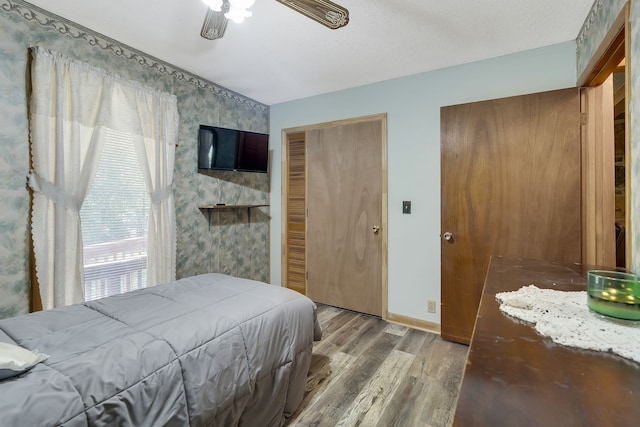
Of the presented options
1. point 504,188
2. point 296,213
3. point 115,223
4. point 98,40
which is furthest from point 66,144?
point 504,188

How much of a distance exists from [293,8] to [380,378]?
231 cm

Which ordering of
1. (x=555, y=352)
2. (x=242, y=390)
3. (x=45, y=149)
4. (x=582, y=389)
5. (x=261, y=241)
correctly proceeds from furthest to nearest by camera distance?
(x=261, y=241)
(x=45, y=149)
(x=242, y=390)
(x=555, y=352)
(x=582, y=389)

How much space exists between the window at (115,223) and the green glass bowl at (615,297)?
9.34 feet

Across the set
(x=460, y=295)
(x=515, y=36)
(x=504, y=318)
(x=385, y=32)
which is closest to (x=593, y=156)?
(x=515, y=36)

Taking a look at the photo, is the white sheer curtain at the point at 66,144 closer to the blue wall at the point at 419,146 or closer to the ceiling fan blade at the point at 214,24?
the ceiling fan blade at the point at 214,24

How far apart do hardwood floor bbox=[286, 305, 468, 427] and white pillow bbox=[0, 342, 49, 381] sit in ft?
4.05

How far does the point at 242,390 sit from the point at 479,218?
6.83ft

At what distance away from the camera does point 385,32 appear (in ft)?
6.93

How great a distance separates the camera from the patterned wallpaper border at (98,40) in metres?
1.83

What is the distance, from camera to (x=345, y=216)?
10.7 feet

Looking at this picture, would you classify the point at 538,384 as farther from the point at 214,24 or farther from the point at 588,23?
the point at 588,23

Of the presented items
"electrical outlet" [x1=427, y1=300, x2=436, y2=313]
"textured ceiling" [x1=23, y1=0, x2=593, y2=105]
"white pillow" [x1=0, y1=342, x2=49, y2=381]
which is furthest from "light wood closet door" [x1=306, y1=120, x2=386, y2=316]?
"white pillow" [x1=0, y1=342, x2=49, y2=381]

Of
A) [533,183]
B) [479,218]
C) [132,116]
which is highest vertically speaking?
[132,116]

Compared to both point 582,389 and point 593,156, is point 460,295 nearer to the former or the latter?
point 593,156
